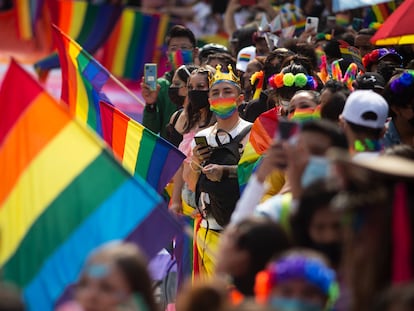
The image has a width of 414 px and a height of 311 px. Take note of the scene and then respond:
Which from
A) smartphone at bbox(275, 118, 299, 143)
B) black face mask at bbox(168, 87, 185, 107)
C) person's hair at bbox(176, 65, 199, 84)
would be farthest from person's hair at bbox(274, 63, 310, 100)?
smartphone at bbox(275, 118, 299, 143)

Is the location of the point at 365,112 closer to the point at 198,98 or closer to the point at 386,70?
the point at 198,98

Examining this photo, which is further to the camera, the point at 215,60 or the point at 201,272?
the point at 215,60

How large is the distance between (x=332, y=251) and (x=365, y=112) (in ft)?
5.36

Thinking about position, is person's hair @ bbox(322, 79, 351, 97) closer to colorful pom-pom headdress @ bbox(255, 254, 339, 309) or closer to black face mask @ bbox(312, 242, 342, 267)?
black face mask @ bbox(312, 242, 342, 267)

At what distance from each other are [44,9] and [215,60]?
33.5ft

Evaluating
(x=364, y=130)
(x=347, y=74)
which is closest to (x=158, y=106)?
(x=347, y=74)

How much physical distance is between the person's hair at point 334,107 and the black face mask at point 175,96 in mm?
3334

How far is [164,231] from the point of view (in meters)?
A: 6.29

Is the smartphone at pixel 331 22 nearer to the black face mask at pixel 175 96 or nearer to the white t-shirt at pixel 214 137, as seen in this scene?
the black face mask at pixel 175 96

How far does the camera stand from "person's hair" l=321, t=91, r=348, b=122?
7.35 meters

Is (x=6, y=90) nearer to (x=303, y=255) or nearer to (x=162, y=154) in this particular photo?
(x=162, y=154)

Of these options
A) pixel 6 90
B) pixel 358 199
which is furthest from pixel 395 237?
pixel 6 90

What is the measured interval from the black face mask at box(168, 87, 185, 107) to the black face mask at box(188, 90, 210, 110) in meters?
0.94

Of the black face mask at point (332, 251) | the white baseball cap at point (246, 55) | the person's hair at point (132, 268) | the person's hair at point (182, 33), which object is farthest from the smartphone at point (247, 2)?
the person's hair at point (132, 268)
